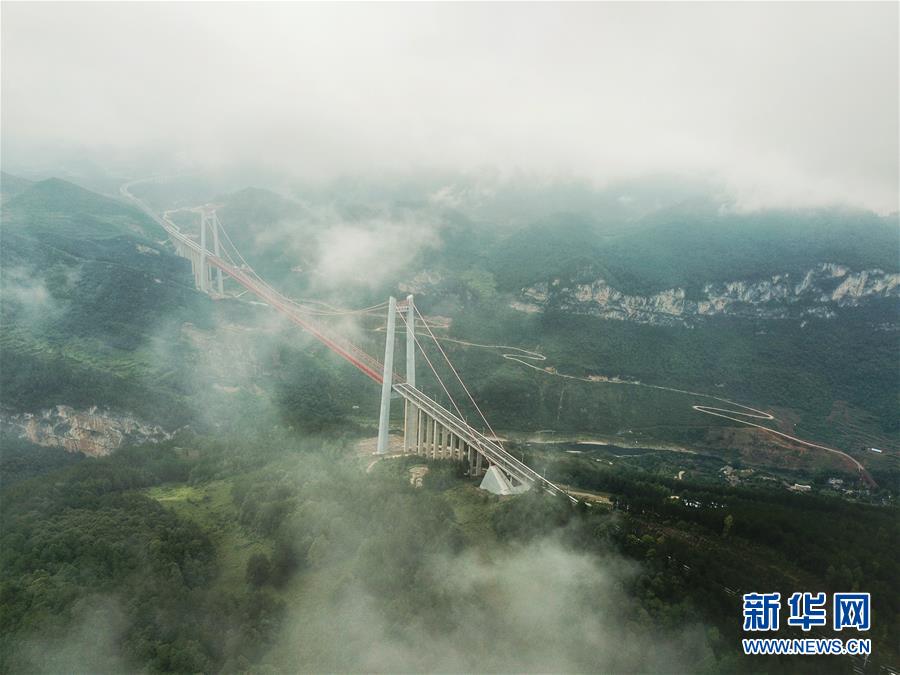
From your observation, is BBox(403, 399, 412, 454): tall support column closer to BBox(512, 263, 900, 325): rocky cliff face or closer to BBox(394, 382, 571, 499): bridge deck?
BBox(394, 382, 571, 499): bridge deck

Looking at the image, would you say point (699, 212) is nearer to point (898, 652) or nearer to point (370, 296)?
point (370, 296)

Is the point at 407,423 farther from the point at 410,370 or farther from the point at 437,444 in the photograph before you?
the point at 410,370

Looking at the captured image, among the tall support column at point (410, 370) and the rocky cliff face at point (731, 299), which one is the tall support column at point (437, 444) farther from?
the rocky cliff face at point (731, 299)

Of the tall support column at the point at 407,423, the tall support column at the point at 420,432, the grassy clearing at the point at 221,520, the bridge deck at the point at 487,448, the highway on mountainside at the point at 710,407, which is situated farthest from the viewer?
the highway on mountainside at the point at 710,407

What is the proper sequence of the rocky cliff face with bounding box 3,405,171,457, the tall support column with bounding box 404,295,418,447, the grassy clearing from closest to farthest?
the grassy clearing < the tall support column with bounding box 404,295,418,447 < the rocky cliff face with bounding box 3,405,171,457

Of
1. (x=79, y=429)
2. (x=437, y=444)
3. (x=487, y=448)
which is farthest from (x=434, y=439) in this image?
(x=79, y=429)

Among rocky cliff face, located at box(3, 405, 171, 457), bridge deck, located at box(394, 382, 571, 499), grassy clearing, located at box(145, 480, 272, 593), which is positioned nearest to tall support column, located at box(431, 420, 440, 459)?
bridge deck, located at box(394, 382, 571, 499)

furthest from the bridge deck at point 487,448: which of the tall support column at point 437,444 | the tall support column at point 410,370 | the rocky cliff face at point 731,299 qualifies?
the rocky cliff face at point 731,299
